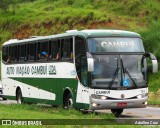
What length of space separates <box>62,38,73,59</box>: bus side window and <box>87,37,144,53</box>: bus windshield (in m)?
1.57

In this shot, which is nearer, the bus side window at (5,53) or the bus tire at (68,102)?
the bus tire at (68,102)

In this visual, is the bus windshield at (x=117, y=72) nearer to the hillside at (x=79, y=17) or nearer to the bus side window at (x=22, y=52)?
the bus side window at (x=22, y=52)

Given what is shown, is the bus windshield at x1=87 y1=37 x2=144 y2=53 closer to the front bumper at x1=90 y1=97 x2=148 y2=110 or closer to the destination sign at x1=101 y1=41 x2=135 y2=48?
the destination sign at x1=101 y1=41 x2=135 y2=48

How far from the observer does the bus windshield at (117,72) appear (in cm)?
2039

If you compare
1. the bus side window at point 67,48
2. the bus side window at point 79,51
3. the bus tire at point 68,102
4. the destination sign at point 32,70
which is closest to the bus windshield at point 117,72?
the bus side window at point 79,51

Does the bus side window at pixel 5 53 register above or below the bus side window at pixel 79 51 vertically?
below

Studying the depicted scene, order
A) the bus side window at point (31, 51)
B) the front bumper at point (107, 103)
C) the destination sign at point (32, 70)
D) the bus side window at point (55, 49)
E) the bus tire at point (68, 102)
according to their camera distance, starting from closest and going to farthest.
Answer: the front bumper at point (107, 103) < the bus tire at point (68, 102) < the bus side window at point (55, 49) < the destination sign at point (32, 70) < the bus side window at point (31, 51)

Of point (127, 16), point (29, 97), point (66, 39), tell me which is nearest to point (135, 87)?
point (66, 39)

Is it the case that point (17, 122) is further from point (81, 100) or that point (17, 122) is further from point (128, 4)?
point (128, 4)

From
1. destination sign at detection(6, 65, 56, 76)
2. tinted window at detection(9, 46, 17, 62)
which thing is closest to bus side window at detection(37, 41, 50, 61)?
destination sign at detection(6, 65, 56, 76)

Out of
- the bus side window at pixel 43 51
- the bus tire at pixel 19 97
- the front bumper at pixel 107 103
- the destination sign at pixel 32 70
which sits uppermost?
the bus side window at pixel 43 51

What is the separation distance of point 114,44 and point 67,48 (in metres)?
2.43

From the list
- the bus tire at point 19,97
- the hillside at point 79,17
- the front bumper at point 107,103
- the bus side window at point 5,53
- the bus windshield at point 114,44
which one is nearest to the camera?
the front bumper at point 107,103

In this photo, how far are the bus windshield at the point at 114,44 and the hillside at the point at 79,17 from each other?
75.7 ft
